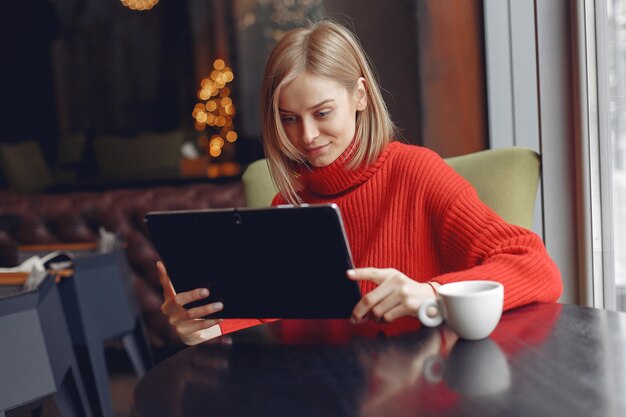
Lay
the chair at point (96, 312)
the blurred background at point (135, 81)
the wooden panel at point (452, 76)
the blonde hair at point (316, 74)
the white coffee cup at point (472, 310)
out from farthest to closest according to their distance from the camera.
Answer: the blurred background at point (135, 81) < the chair at point (96, 312) < the wooden panel at point (452, 76) < the blonde hair at point (316, 74) < the white coffee cup at point (472, 310)

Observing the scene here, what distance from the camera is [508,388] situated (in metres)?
0.71

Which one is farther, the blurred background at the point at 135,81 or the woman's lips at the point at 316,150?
the blurred background at the point at 135,81

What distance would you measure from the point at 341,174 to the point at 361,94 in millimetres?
165

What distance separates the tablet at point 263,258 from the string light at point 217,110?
261 inches

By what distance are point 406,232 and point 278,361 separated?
1.82ft

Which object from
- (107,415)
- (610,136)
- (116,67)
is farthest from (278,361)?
(116,67)

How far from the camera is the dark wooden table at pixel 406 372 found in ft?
2.26

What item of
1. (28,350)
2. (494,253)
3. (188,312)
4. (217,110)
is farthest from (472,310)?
(217,110)

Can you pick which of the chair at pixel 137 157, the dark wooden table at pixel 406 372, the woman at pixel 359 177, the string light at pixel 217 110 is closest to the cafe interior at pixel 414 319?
the dark wooden table at pixel 406 372

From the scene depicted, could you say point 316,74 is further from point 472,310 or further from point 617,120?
point 617,120

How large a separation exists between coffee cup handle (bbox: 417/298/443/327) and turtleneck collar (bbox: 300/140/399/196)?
50 centimetres

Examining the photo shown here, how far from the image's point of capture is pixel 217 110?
7840mm

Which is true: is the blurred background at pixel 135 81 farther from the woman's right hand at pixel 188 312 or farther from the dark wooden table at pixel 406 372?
the dark wooden table at pixel 406 372

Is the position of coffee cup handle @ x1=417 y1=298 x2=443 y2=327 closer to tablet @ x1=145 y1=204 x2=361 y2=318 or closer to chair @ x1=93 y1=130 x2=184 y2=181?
tablet @ x1=145 y1=204 x2=361 y2=318
